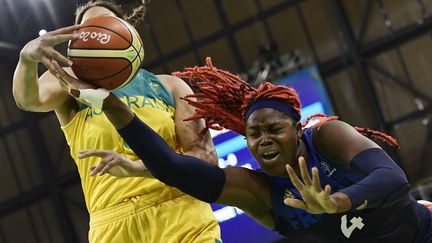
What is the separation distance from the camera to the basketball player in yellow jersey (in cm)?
340

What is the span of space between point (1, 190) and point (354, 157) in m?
13.0

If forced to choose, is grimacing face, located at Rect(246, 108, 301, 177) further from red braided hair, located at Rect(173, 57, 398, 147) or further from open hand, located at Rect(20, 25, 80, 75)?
open hand, located at Rect(20, 25, 80, 75)

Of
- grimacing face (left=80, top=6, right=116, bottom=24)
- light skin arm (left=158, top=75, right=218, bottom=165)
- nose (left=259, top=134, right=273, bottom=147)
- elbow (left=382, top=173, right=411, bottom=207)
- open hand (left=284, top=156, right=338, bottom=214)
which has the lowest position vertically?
elbow (left=382, top=173, right=411, bottom=207)

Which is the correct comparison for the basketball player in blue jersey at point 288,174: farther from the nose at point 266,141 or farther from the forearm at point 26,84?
the forearm at point 26,84

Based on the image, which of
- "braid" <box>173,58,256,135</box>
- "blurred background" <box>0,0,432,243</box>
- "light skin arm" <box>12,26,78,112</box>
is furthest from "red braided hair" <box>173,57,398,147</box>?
"blurred background" <box>0,0,432,243</box>

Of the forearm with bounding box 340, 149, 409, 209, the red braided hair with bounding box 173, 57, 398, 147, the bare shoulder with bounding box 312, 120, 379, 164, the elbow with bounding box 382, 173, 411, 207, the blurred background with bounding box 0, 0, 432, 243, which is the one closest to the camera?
the forearm with bounding box 340, 149, 409, 209

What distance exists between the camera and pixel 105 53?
9.58 ft

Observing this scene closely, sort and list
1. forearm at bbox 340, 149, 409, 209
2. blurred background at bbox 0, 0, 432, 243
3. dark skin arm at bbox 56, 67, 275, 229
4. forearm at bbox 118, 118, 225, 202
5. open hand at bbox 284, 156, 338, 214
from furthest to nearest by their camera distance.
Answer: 1. blurred background at bbox 0, 0, 432, 243
2. dark skin arm at bbox 56, 67, 275, 229
3. forearm at bbox 118, 118, 225, 202
4. forearm at bbox 340, 149, 409, 209
5. open hand at bbox 284, 156, 338, 214

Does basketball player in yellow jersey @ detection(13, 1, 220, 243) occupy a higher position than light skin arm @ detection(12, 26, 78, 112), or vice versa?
light skin arm @ detection(12, 26, 78, 112)

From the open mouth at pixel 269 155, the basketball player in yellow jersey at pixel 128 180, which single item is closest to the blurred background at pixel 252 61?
the basketball player in yellow jersey at pixel 128 180

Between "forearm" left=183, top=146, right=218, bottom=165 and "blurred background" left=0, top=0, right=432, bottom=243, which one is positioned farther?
"blurred background" left=0, top=0, right=432, bottom=243

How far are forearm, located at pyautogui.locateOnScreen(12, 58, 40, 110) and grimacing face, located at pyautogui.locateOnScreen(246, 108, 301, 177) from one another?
98 cm

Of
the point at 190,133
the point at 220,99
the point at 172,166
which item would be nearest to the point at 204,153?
the point at 190,133

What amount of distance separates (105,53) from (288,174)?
92cm
